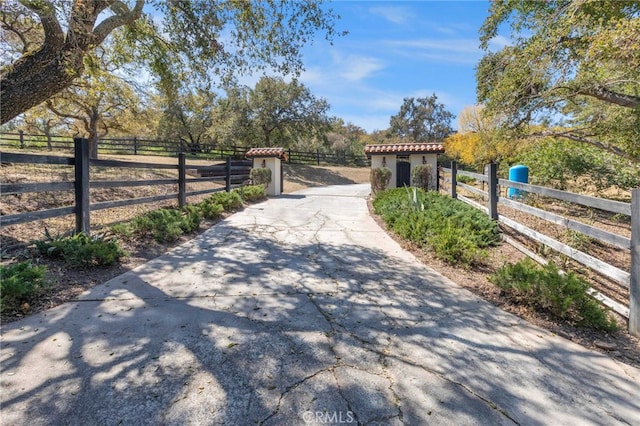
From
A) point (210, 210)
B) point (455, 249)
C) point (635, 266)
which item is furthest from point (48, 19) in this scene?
point (635, 266)

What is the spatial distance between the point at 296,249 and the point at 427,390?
140 inches

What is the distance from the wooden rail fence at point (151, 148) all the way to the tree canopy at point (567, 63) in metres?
15.9

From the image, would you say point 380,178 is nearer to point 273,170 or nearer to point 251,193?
point 273,170

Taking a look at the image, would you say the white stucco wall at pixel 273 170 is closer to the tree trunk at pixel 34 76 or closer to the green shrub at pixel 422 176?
the green shrub at pixel 422 176

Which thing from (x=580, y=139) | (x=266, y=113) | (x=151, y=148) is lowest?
(x=580, y=139)

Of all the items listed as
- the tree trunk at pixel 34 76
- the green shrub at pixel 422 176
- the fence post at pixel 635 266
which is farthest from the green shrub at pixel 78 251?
the green shrub at pixel 422 176

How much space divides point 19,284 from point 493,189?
6714 mm

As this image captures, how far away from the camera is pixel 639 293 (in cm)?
279

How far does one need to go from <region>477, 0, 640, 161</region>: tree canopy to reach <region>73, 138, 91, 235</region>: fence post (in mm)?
7501

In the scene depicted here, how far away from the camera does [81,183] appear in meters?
4.61

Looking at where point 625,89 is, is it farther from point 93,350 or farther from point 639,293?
point 93,350

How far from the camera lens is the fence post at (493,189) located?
596 cm

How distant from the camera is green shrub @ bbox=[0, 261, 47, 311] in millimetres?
2766

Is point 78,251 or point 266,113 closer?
point 78,251
